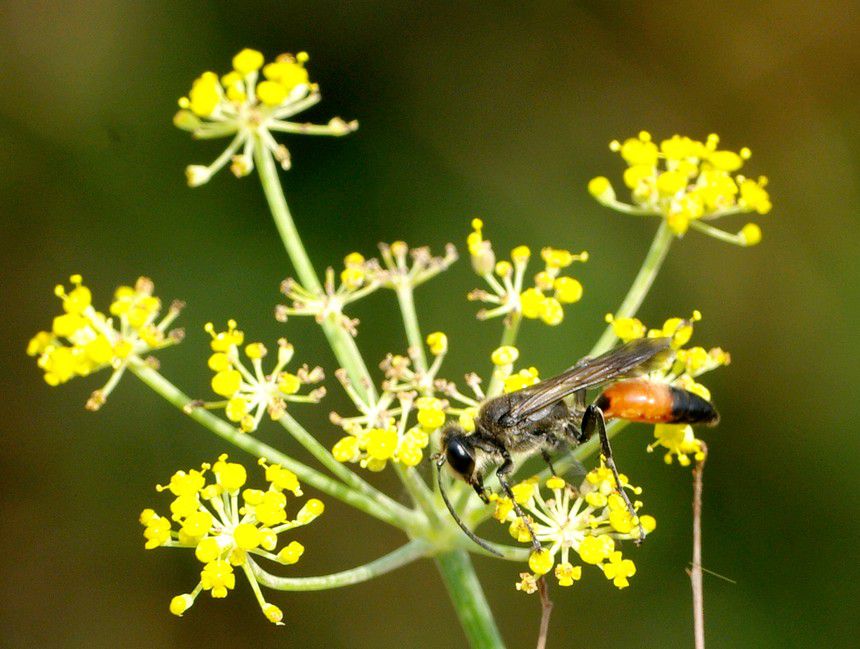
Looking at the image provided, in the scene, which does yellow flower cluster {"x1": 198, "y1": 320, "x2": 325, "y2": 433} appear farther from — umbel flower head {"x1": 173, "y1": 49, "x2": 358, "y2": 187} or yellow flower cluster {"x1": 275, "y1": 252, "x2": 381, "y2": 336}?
umbel flower head {"x1": 173, "y1": 49, "x2": 358, "y2": 187}

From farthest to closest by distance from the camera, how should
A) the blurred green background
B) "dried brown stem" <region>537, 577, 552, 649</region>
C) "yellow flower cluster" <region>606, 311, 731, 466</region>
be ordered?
the blurred green background → "yellow flower cluster" <region>606, 311, 731, 466</region> → "dried brown stem" <region>537, 577, 552, 649</region>

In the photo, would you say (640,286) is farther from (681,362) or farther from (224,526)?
(224,526)

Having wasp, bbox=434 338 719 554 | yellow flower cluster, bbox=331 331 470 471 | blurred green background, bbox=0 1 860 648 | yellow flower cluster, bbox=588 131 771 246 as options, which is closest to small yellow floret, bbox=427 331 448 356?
yellow flower cluster, bbox=331 331 470 471

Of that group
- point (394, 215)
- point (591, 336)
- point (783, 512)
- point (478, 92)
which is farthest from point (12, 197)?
point (783, 512)

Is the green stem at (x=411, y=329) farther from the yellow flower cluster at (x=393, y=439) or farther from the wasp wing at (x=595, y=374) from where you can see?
the wasp wing at (x=595, y=374)

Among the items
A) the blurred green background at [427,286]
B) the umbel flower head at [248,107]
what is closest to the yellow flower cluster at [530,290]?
the umbel flower head at [248,107]

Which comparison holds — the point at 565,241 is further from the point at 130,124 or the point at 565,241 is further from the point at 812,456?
the point at 130,124

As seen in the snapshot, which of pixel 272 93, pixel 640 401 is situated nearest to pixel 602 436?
pixel 640 401
